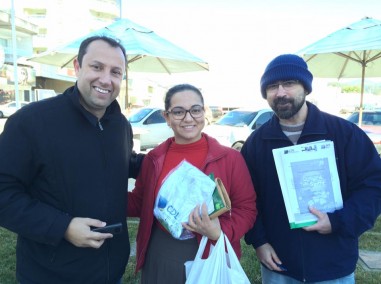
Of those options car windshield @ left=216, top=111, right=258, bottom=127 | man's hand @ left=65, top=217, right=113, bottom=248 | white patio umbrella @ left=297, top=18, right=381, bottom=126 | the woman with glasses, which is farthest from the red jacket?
car windshield @ left=216, top=111, right=258, bottom=127

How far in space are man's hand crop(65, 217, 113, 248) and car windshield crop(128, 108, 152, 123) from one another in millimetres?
10578

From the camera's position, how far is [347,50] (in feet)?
20.3

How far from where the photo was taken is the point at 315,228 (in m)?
1.90

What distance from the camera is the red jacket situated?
6.39 ft

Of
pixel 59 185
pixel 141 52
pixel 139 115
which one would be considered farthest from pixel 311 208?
pixel 139 115

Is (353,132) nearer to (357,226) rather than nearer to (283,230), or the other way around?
(357,226)

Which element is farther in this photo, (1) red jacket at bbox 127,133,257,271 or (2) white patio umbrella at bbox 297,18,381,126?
(2) white patio umbrella at bbox 297,18,381,126

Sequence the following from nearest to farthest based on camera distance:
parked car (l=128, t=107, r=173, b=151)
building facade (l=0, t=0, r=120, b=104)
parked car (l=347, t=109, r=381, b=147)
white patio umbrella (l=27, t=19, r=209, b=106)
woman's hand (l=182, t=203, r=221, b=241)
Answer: woman's hand (l=182, t=203, r=221, b=241) → white patio umbrella (l=27, t=19, r=209, b=106) → parked car (l=347, t=109, r=381, b=147) → parked car (l=128, t=107, r=173, b=151) → building facade (l=0, t=0, r=120, b=104)

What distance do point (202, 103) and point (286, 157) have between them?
617mm

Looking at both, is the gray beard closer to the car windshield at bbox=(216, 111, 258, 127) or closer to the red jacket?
the red jacket

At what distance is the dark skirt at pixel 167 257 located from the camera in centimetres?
198

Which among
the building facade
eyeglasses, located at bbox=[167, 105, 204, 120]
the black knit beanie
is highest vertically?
the building facade

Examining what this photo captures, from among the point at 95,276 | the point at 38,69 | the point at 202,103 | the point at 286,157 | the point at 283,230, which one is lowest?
the point at 95,276

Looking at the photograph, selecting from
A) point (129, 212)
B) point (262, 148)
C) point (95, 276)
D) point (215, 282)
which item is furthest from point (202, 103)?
point (95, 276)
